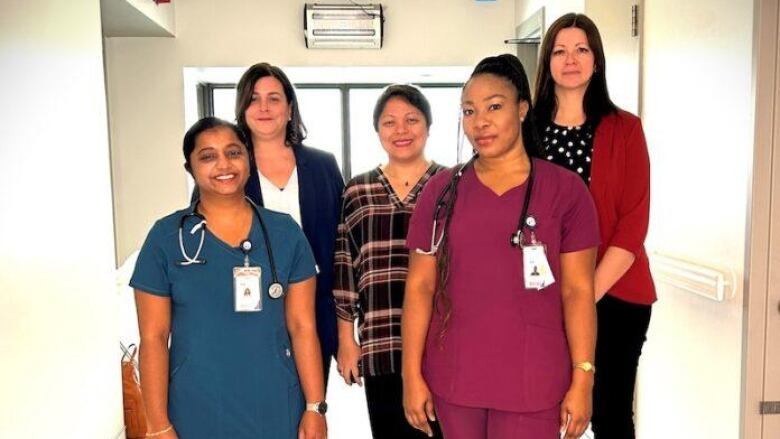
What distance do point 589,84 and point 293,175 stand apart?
34.2 inches

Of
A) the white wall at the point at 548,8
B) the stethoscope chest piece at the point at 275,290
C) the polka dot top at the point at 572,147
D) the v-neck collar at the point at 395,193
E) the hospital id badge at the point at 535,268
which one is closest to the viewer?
the hospital id badge at the point at 535,268

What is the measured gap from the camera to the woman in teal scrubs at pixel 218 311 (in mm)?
1474

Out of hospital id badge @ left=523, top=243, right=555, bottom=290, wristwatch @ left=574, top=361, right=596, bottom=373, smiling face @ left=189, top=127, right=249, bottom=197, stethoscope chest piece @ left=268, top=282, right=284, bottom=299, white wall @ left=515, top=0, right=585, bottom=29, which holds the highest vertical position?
white wall @ left=515, top=0, right=585, bottom=29

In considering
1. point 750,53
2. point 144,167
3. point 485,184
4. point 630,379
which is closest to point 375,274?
point 485,184

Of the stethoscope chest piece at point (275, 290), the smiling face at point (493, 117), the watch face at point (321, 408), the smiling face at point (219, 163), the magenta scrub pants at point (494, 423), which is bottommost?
the watch face at point (321, 408)

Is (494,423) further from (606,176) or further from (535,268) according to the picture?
(606,176)

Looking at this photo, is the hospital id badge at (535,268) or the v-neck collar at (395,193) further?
the v-neck collar at (395,193)

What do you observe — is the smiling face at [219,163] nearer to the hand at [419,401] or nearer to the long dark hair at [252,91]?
the long dark hair at [252,91]

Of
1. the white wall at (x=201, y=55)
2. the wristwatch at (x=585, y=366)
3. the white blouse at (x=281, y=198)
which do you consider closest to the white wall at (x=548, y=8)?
the white wall at (x=201, y=55)

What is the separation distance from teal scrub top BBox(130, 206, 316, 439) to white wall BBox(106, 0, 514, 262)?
10.4 feet

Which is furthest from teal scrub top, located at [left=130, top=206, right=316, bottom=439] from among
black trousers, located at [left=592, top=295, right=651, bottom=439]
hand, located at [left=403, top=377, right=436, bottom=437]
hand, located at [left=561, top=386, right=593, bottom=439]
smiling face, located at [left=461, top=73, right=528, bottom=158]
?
black trousers, located at [left=592, top=295, right=651, bottom=439]

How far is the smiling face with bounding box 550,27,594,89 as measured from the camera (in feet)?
5.67

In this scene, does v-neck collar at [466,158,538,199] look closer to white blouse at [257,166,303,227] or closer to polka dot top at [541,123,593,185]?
polka dot top at [541,123,593,185]

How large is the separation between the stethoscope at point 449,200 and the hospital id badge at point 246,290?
378 mm
